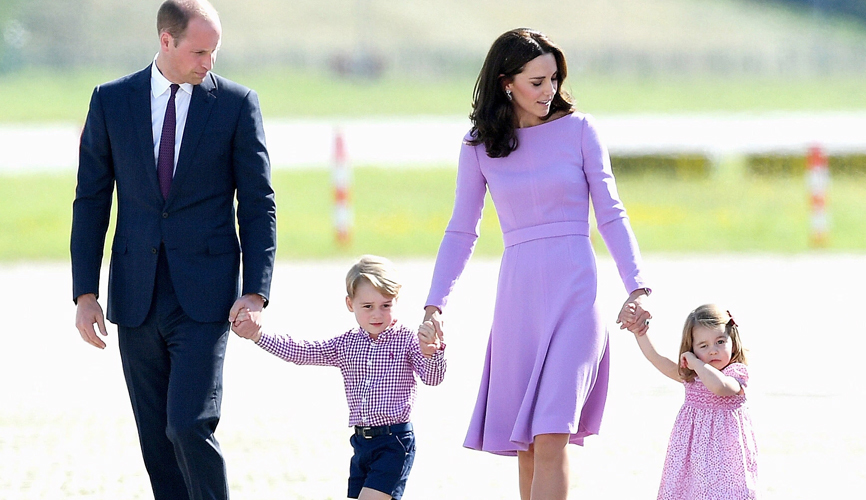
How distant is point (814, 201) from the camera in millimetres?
13867

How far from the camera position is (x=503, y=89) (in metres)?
4.70

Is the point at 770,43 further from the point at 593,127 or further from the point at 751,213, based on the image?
the point at 593,127

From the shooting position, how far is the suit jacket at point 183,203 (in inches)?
177

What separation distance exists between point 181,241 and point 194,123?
1.26ft

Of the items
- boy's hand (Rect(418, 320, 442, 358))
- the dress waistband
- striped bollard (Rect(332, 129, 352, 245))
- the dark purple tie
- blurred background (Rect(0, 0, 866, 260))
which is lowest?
boy's hand (Rect(418, 320, 442, 358))

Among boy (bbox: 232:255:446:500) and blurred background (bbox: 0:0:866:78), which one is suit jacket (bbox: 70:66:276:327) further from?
blurred background (bbox: 0:0:866:78)

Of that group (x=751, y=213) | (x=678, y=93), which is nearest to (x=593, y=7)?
(x=678, y=93)

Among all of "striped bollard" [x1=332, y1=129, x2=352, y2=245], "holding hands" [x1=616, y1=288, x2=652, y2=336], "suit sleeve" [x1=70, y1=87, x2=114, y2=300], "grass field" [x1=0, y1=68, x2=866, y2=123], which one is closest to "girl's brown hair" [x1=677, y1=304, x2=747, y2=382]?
"holding hands" [x1=616, y1=288, x2=652, y2=336]

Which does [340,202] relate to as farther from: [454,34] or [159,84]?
[454,34]

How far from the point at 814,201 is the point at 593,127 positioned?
9789 mm

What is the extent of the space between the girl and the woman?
0.86ft

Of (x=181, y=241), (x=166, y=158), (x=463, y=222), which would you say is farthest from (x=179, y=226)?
(x=463, y=222)

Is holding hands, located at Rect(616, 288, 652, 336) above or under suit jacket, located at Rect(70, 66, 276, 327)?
under

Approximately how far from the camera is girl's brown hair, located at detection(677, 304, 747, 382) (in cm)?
461
